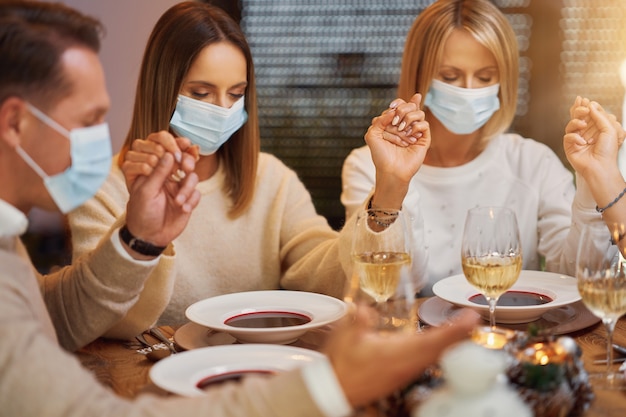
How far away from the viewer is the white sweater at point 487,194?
2.31 m

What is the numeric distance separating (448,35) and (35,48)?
52.9 inches

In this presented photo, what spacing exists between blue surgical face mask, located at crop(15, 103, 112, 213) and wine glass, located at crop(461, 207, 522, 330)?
0.67m

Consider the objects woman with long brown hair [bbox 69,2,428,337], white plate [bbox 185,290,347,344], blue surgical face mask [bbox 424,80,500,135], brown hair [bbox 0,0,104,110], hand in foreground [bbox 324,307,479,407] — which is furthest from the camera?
blue surgical face mask [bbox 424,80,500,135]

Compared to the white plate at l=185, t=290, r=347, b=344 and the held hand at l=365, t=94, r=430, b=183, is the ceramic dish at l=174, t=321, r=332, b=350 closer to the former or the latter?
the white plate at l=185, t=290, r=347, b=344

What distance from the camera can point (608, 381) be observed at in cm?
128

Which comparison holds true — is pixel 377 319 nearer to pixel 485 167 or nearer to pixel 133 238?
pixel 133 238

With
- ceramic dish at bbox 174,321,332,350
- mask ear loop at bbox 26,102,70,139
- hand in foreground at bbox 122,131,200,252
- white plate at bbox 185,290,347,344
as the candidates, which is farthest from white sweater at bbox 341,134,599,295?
mask ear loop at bbox 26,102,70,139

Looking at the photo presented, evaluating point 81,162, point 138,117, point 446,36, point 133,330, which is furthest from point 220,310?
point 446,36

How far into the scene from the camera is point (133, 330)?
5.31 ft

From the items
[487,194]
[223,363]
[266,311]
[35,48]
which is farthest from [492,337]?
[487,194]

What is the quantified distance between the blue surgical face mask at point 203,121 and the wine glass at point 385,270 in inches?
25.3

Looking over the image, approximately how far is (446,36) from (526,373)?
135 centimetres

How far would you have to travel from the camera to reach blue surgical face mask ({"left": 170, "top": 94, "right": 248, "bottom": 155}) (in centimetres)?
201

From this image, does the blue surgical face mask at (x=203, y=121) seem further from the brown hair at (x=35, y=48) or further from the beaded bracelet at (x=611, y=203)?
the beaded bracelet at (x=611, y=203)
